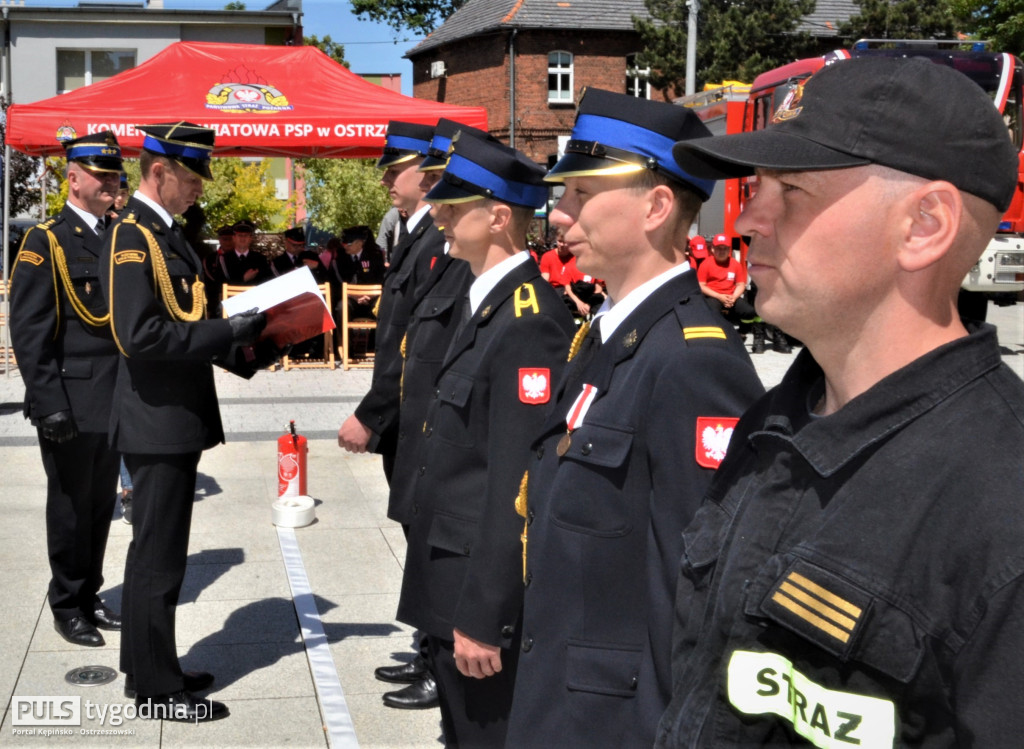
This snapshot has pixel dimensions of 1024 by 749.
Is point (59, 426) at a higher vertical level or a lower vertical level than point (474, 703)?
higher

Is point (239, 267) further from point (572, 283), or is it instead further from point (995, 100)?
point (995, 100)

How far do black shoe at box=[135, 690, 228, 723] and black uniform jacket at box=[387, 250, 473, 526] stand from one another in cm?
107

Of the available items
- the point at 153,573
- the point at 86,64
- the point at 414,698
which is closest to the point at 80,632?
the point at 153,573

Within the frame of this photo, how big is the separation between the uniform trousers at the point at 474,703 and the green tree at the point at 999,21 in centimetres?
2669

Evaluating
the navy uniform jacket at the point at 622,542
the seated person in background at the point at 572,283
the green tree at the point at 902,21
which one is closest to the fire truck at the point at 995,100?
the seated person in background at the point at 572,283

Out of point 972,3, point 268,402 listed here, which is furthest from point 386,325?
point 972,3

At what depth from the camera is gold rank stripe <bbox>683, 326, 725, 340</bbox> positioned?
232 centimetres

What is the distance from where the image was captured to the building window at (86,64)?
36.6 metres

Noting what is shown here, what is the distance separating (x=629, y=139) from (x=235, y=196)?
2043cm

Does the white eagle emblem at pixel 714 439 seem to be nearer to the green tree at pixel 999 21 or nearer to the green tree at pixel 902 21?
the green tree at pixel 999 21

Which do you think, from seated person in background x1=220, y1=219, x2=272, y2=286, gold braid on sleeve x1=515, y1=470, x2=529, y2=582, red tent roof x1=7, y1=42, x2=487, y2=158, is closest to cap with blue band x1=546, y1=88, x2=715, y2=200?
gold braid on sleeve x1=515, y1=470, x2=529, y2=582

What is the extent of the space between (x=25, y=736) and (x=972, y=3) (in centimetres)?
3042

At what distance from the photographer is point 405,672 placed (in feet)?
15.8

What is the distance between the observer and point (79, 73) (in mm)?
36844
